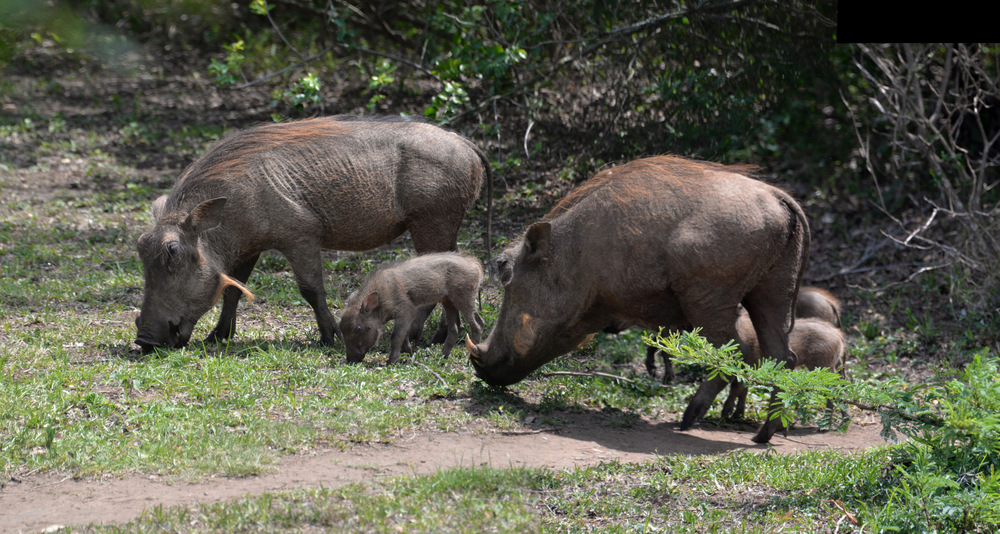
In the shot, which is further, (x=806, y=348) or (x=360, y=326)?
(x=806, y=348)

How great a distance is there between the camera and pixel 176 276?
5844mm

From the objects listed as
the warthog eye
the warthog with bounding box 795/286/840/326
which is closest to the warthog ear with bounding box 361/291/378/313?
the warthog eye

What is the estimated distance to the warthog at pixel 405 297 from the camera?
599 centimetres

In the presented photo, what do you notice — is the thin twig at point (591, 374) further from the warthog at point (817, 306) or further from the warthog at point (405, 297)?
the warthog at point (817, 306)

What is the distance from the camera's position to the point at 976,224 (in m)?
8.20

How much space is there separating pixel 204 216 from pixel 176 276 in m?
0.42

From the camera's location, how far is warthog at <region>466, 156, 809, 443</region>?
5.12 m

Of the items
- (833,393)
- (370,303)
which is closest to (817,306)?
(833,393)

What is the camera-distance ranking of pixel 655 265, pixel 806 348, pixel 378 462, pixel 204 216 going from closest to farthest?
1. pixel 378 462
2. pixel 655 265
3. pixel 204 216
4. pixel 806 348

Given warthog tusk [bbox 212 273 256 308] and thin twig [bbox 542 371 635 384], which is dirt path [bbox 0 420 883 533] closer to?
thin twig [bbox 542 371 635 384]

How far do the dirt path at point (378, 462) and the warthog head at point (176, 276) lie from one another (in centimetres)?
182

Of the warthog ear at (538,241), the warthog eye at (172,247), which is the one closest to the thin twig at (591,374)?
the warthog ear at (538,241)

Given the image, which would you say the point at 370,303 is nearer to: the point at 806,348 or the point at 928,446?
the point at 806,348

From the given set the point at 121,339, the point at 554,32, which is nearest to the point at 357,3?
the point at 554,32
